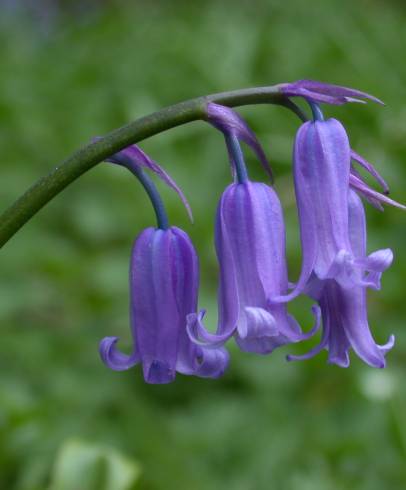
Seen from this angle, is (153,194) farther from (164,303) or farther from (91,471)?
Answer: (91,471)

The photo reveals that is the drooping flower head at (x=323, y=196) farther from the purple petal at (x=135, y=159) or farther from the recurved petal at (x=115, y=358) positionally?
the recurved petal at (x=115, y=358)

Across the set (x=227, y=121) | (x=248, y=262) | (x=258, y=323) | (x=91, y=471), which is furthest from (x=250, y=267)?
(x=91, y=471)

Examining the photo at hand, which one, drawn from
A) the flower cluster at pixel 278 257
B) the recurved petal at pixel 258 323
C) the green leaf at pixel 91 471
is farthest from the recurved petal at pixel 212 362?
the green leaf at pixel 91 471

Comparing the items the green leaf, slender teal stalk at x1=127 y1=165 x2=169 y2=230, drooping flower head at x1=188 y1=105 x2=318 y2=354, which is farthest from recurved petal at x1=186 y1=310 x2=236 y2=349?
the green leaf

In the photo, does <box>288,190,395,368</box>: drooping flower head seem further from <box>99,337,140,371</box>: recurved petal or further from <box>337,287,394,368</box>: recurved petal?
<box>99,337,140,371</box>: recurved petal

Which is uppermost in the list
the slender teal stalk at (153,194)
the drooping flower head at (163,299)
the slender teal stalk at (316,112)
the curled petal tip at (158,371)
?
the slender teal stalk at (316,112)

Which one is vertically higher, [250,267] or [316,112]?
[316,112]
